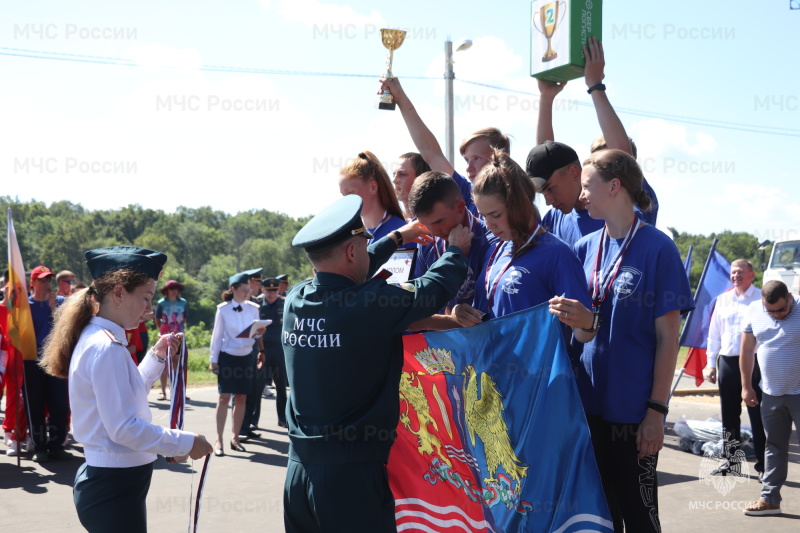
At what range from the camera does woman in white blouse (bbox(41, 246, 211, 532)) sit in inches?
128

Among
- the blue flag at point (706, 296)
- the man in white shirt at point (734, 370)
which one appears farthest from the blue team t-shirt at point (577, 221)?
the blue flag at point (706, 296)

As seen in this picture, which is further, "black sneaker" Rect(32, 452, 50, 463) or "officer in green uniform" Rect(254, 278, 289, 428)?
"officer in green uniform" Rect(254, 278, 289, 428)

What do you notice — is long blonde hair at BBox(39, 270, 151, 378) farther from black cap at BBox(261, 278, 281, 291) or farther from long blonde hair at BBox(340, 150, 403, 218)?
black cap at BBox(261, 278, 281, 291)

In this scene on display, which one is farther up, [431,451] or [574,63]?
[574,63]

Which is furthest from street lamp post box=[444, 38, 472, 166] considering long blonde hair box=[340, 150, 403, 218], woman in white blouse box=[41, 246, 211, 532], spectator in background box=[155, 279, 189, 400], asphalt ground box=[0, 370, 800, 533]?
woman in white blouse box=[41, 246, 211, 532]

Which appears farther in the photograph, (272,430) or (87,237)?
(87,237)

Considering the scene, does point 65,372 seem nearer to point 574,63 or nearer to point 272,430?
point 574,63

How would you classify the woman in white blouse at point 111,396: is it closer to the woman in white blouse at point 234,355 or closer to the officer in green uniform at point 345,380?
the officer in green uniform at point 345,380

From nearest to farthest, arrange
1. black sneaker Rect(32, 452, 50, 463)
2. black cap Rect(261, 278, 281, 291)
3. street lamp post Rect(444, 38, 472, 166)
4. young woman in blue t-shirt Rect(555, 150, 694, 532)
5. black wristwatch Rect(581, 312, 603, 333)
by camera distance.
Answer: black wristwatch Rect(581, 312, 603, 333)
young woman in blue t-shirt Rect(555, 150, 694, 532)
black sneaker Rect(32, 452, 50, 463)
black cap Rect(261, 278, 281, 291)
street lamp post Rect(444, 38, 472, 166)

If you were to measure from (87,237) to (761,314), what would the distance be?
333 feet

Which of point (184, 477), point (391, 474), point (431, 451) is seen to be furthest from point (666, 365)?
point (184, 477)

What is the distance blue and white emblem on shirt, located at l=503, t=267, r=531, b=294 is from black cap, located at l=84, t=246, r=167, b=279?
65.4 inches

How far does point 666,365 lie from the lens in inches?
132

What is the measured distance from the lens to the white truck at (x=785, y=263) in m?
20.5
